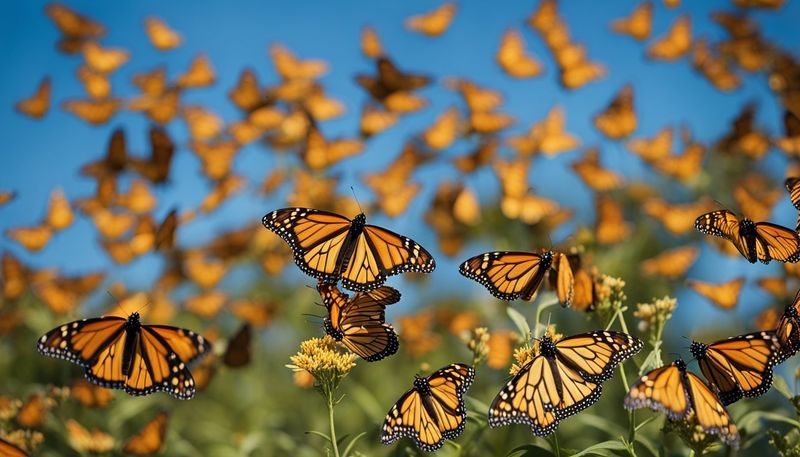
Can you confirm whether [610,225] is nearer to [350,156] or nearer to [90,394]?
[350,156]

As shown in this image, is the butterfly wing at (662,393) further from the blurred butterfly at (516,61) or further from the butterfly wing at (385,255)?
the blurred butterfly at (516,61)

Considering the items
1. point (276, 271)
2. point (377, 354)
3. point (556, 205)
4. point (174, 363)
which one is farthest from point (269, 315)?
point (377, 354)

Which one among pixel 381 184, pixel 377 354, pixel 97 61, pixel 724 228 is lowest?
pixel 377 354

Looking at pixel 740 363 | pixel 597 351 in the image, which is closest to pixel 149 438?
pixel 597 351

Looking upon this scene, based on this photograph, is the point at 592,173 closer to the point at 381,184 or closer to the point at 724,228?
the point at 381,184

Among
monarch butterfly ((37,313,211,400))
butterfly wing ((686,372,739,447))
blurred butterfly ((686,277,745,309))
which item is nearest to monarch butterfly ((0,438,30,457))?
monarch butterfly ((37,313,211,400))

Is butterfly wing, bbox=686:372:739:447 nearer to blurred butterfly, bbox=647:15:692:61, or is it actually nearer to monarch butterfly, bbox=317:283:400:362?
monarch butterfly, bbox=317:283:400:362
